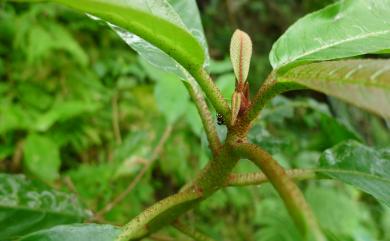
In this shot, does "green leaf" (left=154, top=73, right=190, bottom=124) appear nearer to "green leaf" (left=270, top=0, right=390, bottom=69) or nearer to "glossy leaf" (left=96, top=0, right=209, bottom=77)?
"glossy leaf" (left=96, top=0, right=209, bottom=77)

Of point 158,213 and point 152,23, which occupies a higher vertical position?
point 152,23

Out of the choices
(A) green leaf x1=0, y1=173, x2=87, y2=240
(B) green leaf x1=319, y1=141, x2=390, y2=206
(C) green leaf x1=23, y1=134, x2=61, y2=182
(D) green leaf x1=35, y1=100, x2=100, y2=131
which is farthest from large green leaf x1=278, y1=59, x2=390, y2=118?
(D) green leaf x1=35, y1=100, x2=100, y2=131

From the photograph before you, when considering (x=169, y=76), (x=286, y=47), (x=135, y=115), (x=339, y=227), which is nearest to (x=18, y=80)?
(x=135, y=115)

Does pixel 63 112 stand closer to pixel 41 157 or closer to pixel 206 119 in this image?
pixel 41 157

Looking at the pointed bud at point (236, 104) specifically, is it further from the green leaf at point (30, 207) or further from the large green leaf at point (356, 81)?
the green leaf at point (30, 207)

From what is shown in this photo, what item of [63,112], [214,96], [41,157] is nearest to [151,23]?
[214,96]

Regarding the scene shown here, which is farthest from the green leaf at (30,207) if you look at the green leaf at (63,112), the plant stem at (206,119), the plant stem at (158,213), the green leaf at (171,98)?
the green leaf at (63,112)
